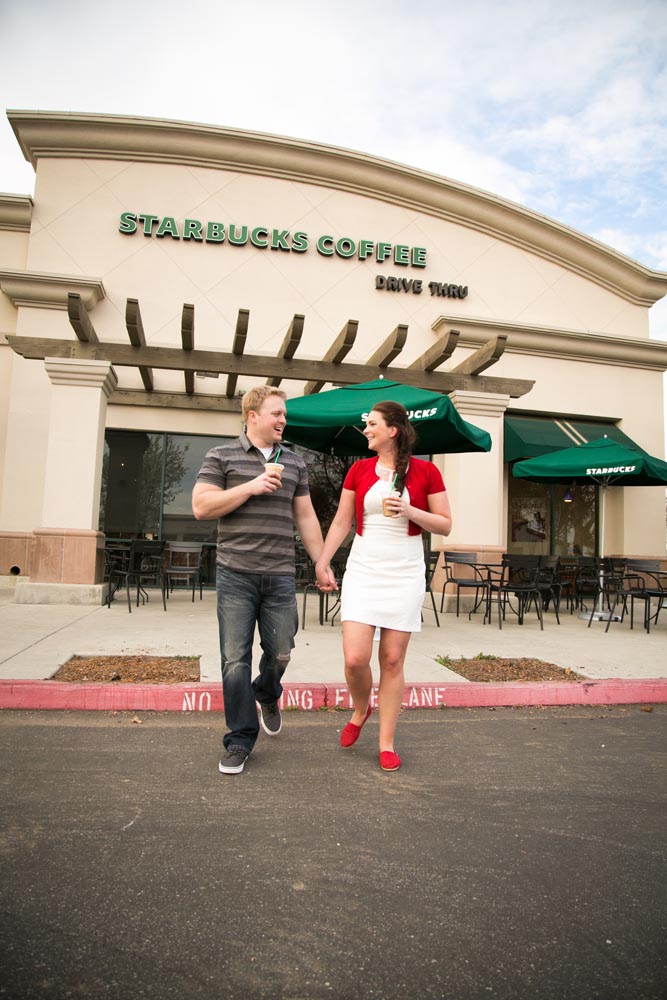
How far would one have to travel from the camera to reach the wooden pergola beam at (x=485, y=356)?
981 cm

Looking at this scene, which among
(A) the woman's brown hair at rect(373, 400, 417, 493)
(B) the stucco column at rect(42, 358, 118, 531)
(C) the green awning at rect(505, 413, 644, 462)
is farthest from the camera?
(C) the green awning at rect(505, 413, 644, 462)

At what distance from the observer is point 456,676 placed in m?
5.59

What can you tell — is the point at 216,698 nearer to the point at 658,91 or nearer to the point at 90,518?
the point at 90,518

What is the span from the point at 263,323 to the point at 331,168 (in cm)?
386

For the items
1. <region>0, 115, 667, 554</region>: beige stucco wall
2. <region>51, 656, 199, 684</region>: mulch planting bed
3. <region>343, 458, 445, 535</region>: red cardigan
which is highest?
<region>0, 115, 667, 554</region>: beige stucco wall

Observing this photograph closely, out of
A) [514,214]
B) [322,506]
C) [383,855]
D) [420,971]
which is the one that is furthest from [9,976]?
[514,214]

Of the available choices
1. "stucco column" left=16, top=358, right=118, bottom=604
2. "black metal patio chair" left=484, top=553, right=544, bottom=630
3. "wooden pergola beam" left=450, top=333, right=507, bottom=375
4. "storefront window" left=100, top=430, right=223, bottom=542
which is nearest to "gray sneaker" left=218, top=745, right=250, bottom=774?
"black metal patio chair" left=484, top=553, right=544, bottom=630

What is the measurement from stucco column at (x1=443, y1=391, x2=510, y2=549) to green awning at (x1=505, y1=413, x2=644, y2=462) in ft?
6.01

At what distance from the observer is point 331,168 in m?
13.9

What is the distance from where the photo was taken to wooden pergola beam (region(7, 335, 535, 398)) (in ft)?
33.0

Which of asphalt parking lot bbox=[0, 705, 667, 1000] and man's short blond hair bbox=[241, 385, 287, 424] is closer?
asphalt parking lot bbox=[0, 705, 667, 1000]

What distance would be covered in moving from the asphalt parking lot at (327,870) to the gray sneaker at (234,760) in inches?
2.0

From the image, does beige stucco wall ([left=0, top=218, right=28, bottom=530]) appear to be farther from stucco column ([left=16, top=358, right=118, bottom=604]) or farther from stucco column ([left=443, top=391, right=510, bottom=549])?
stucco column ([left=443, top=391, right=510, bottom=549])

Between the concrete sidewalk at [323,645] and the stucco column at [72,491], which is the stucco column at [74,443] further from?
the concrete sidewalk at [323,645]
